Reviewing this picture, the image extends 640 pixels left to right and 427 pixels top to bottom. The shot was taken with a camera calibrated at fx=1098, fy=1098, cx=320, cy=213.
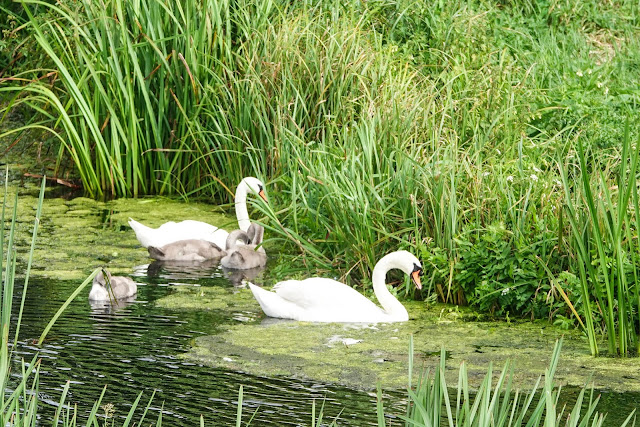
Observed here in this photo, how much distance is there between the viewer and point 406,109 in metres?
9.01

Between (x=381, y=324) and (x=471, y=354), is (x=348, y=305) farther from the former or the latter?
(x=471, y=354)

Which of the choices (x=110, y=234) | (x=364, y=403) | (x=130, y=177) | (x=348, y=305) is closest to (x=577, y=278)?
(x=348, y=305)

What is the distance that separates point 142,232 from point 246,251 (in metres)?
0.95

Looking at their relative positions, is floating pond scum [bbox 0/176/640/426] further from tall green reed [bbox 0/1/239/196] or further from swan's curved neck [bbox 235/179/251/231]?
tall green reed [bbox 0/1/239/196]

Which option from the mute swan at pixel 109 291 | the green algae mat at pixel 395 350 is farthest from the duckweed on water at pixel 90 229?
the green algae mat at pixel 395 350

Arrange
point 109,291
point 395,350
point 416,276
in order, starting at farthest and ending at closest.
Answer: point 109,291 → point 416,276 → point 395,350

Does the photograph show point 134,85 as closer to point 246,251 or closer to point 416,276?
point 246,251

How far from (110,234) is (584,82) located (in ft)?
16.4

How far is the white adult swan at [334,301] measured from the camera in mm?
6980

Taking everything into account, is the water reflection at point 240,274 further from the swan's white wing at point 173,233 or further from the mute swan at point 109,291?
the mute swan at point 109,291

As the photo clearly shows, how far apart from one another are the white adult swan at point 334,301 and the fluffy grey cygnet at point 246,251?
1.40 meters

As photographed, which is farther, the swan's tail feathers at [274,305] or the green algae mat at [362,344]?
the swan's tail feathers at [274,305]

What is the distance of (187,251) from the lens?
352 inches

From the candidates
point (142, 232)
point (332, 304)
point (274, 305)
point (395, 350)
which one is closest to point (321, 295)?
point (332, 304)
